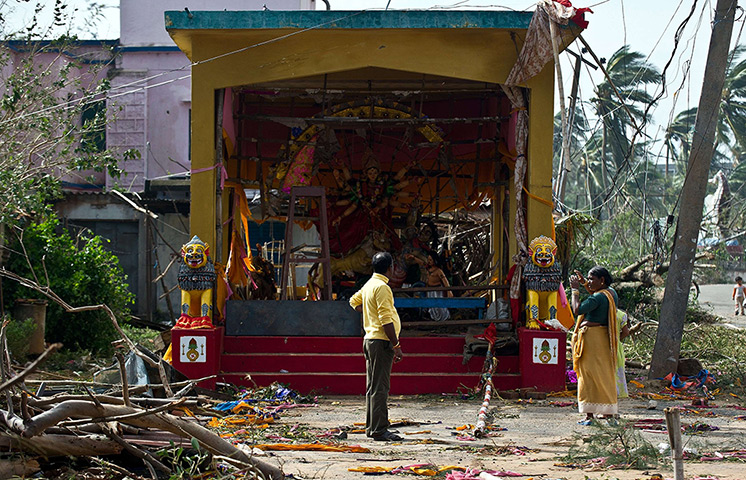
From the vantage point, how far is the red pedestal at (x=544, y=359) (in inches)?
415

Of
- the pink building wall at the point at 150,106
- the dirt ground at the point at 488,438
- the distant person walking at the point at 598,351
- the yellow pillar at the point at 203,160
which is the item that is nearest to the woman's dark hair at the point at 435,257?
the dirt ground at the point at 488,438

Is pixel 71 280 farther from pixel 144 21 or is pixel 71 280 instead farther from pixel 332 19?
pixel 144 21

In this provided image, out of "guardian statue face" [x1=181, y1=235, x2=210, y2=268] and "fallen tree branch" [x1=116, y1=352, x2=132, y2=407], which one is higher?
"guardian statue face" [x1=181, y1=235, x2=210, y2=268]

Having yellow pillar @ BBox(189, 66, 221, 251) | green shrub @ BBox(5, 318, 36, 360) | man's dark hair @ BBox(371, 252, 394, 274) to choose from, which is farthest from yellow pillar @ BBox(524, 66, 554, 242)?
green shrub @ BBox(5, 318, 36, 360)

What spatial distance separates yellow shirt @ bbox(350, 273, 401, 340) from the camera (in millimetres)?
7750

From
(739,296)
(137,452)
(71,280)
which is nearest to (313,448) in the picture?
(137,452)

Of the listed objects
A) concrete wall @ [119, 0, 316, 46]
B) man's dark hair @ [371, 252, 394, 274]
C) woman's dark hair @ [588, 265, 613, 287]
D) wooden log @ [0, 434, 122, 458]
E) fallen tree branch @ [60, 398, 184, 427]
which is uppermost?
concrete wall @ [119, 0, 316, 46]

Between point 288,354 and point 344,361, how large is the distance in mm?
745

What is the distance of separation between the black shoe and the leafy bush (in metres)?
8.18

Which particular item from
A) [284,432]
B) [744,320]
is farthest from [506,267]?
[744,320]

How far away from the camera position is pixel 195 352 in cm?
1045

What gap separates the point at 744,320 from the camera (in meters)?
23.8

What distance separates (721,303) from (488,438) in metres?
25.7

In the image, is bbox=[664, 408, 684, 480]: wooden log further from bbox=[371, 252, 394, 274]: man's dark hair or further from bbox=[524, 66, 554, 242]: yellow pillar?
bbox=[524, 66, 554, 242]: yellow pillar
